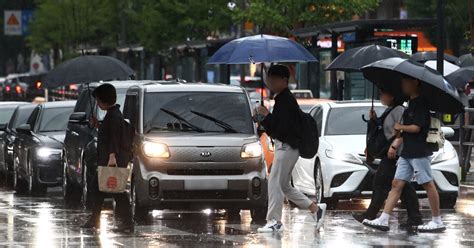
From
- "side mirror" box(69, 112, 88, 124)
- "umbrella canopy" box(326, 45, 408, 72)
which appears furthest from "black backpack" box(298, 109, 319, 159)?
"umbrella canopy" box(326, 45, 408, 72)

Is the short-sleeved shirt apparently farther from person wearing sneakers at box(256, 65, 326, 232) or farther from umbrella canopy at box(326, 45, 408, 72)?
umbrella canopy at box(326, 45, 408, 72)

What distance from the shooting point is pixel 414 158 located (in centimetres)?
1578

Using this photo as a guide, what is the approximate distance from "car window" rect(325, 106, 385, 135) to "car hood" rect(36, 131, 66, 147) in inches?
198

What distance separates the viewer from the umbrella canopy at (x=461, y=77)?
26364mm

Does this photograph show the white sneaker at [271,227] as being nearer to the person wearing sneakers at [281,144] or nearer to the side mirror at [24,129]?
the person wearing sneakers at [281,144]

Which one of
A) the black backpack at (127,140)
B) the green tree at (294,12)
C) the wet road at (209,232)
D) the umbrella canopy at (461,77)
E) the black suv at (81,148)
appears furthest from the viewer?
the green tree at (294,12)

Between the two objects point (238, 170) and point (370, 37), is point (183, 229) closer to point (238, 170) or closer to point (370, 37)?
point (238, 170)

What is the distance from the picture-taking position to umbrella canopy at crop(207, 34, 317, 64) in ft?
74.1

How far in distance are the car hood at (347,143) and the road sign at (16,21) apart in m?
74.7

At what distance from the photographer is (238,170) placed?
17219 mm

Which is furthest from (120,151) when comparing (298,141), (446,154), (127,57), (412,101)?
(127,57)

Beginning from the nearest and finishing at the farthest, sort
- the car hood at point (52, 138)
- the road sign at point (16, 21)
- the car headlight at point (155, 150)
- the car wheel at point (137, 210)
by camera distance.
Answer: the car headlight at point (155, 150)
the car wheel at point (137, 210)
the car hood at point (52, 138)
the road sign at point (16, 21)

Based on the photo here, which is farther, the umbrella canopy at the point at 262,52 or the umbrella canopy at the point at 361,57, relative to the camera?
the umbrella canopy at the point at 262,52

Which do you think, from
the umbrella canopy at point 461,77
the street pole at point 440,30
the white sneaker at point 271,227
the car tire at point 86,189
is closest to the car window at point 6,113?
the umbrella canopy at point 461,77
